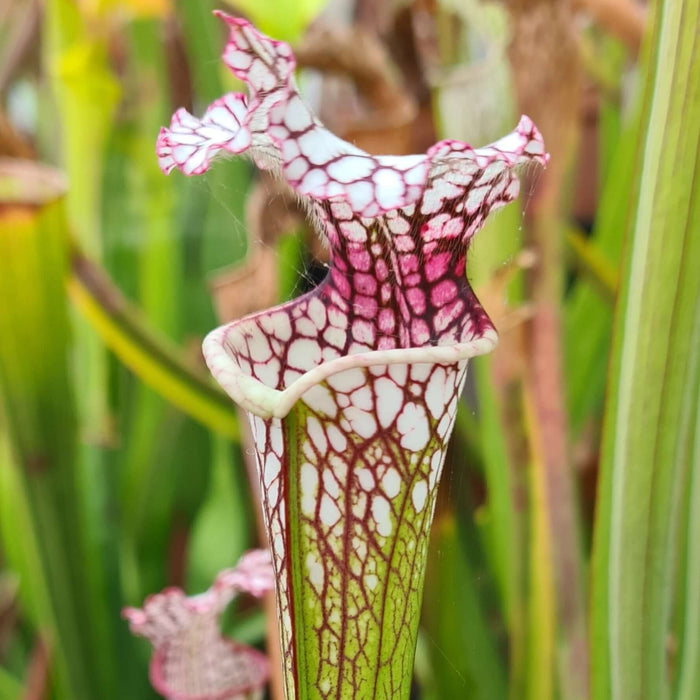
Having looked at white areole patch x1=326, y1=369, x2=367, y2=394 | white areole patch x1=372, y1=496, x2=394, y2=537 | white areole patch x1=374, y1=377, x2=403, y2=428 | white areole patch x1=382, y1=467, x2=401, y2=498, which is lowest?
white areole patch x1=372, y1=496, x2=394, y2=537

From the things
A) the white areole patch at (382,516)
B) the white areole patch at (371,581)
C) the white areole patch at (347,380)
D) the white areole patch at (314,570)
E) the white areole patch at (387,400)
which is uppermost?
the white areole patch at (347,380)

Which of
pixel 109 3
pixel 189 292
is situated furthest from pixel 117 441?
pixel 109 3

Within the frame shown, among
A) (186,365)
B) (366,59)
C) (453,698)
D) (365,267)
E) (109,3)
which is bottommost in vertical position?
(453,698)

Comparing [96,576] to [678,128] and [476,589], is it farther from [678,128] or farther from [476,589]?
[678,128]

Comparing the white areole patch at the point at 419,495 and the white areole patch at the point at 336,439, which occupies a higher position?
the white areole patch at the point at 336,439

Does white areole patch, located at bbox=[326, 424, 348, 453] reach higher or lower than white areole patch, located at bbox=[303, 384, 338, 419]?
lower
